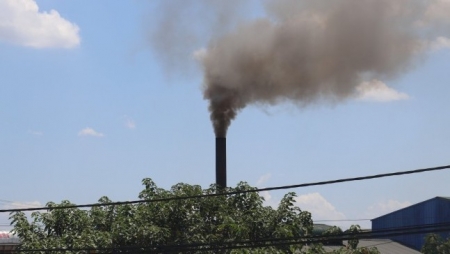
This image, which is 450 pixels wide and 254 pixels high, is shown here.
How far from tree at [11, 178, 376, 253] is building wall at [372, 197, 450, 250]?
25.5m

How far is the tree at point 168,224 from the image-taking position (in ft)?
90.5

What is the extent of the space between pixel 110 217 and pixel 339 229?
990 centimetres

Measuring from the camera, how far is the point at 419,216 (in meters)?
58.9

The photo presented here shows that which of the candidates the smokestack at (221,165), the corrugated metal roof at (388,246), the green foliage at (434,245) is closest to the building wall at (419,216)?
the corrugated metal roof at (388,246)

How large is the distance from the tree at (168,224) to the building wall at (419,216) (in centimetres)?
2554

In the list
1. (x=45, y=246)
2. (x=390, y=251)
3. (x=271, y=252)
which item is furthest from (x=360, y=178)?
(x=390, y=251)

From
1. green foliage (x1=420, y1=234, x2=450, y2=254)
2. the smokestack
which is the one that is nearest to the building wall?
green foliage (x1=420, y1=234, x2=450, y2=254)

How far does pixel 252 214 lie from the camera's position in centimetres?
2950

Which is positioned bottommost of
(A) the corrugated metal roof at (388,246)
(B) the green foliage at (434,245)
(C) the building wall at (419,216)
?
(B) the green foliage at (434,245)

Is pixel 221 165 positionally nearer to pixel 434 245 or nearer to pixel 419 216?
pixel 434 245

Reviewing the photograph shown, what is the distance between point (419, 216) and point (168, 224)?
35112 millimetres

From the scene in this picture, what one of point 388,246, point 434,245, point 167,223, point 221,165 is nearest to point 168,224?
point 167,223

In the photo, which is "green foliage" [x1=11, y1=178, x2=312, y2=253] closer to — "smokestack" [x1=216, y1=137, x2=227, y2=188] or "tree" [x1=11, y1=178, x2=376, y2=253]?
"tree" [x1=11, y1=178, x2=376, y2=253]

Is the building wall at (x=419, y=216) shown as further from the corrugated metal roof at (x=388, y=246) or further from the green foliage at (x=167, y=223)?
the green foliage at (x=167, y=223)
